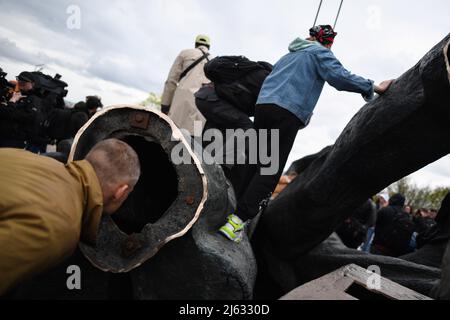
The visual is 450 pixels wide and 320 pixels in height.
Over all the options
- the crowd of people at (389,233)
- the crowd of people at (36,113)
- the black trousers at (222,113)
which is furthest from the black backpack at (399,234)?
the crowd of people at (36,113)

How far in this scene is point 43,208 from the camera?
1136 mm

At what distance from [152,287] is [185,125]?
2.68 meters

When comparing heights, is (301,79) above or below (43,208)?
above

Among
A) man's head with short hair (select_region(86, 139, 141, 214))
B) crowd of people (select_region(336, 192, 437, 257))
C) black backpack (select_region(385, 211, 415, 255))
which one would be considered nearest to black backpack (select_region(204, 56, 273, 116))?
man's head with short hair (select_region(86, 139, 141, 214))

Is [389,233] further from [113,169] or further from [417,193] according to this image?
[417,193]

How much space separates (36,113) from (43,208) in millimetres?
4548

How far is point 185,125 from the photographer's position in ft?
13.7

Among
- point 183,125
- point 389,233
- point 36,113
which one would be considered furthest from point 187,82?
point 389,233
